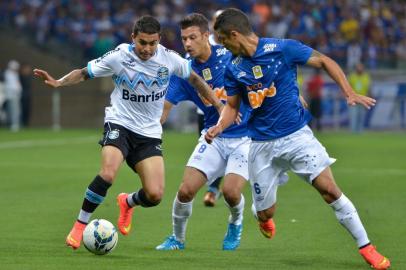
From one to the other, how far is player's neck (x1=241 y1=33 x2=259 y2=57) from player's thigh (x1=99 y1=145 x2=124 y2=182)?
5.92 ft

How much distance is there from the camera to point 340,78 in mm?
9094

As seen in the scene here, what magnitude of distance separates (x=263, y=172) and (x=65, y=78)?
7.88ft

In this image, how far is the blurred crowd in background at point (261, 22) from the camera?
115 ft

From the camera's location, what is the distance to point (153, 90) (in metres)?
10.7

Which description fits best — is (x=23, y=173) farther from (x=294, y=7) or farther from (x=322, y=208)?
(x=294, y=7)

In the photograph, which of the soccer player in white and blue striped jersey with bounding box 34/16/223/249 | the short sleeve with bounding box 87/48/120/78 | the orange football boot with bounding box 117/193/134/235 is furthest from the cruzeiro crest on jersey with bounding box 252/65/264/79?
the orange football boot with bounding box 117/193/134/235

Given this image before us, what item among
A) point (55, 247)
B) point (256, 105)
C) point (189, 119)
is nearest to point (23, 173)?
point (55, 247)

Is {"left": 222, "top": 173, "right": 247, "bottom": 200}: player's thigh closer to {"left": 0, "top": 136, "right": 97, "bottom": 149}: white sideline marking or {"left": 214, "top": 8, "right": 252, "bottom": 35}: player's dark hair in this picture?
{"left": 214, "top": 8, "right": 252, "bottom": 35}: player's dark hair

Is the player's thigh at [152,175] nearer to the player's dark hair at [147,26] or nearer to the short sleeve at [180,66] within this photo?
the short sleeve at [180,66]

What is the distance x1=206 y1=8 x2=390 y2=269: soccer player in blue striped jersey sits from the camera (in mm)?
9234

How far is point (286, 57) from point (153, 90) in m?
1.78

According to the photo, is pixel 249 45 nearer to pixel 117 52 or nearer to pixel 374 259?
pixel 117 52

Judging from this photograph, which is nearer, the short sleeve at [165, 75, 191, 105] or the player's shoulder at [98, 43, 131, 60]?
the player's shoulder at [98, 43, 131, 60]

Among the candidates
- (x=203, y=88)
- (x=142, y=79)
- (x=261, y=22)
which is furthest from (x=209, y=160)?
(x=261, y=22)
